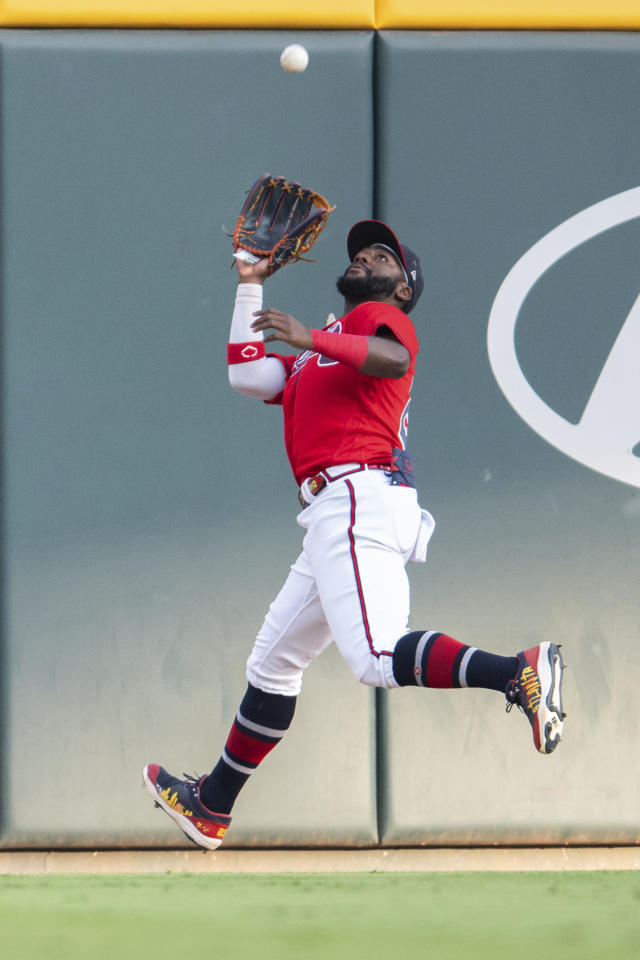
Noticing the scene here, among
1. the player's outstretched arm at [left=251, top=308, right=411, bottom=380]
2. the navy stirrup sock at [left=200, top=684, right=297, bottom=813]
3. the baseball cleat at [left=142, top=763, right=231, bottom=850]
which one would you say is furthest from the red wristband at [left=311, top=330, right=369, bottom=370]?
the baseball cleat at [left=142, top=763, right=231, bottom=850]

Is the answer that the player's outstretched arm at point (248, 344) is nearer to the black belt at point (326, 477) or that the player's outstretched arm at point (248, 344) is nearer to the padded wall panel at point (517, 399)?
the black belt at point (326, 477)

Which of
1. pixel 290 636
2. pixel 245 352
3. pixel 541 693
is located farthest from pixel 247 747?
pixel 245 352

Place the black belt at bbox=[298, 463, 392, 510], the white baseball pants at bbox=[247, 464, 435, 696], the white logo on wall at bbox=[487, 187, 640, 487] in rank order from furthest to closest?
1. the white logo on wall at bbox=[487, 187, 640, 487]
2. the black belt at bbox=[298, 463, 392, 510]
3. the white baseball pants at bbox=[247, 464, 435, 696]

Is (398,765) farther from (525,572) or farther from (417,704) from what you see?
(525,572)

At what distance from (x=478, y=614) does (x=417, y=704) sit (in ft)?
1.21

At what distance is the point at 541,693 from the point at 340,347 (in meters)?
0.90

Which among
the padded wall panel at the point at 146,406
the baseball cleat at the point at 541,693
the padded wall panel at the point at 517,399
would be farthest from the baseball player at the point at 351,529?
the padded wall panel at the point at 517,399

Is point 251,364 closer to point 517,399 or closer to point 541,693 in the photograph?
point 541,693

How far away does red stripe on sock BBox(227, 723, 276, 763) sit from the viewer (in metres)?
2.88

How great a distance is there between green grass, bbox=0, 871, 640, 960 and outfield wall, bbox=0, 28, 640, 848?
608 millimetres

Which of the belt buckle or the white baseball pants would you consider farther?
the belt buckle

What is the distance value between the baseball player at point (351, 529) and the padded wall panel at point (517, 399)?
785 millimetres

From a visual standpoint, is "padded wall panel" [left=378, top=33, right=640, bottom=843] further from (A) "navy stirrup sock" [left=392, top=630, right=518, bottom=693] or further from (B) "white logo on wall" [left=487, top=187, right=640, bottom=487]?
(A) "navy stirrup sock" [left=392, top=630, right=518, bottom=693]

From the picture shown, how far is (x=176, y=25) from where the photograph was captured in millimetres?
3607
